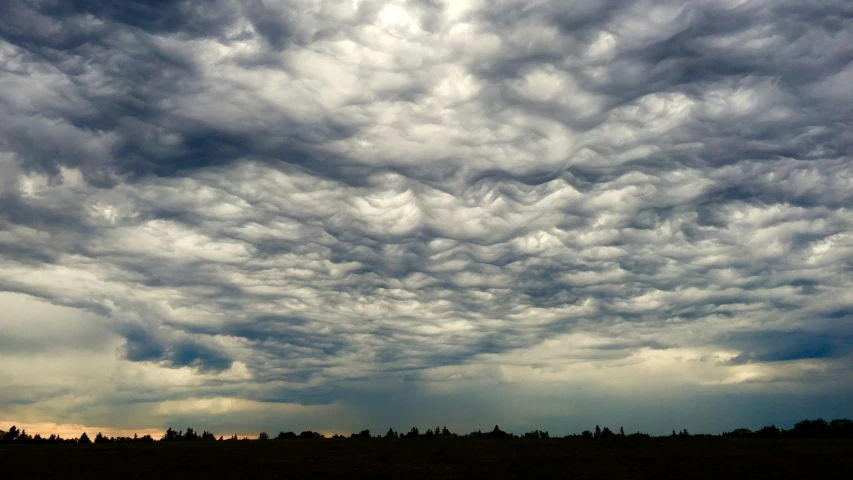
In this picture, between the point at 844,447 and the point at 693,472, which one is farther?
the point at 844,447

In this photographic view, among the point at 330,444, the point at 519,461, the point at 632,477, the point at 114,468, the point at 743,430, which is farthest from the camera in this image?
the point at 743,430

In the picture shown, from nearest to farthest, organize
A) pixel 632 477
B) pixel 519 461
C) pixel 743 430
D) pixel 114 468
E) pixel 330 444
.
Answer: pixel 632 477
pixel 114 468
pixel 519 461
pixel 330 444
pixel 743 430

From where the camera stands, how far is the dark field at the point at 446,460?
67.8m

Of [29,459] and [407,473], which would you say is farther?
[29,459]

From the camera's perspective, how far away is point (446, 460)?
3007 inches

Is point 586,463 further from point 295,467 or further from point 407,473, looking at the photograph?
point 295,467

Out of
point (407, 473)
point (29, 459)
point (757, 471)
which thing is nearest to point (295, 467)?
point (407, 473)

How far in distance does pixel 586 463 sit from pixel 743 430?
45.8m

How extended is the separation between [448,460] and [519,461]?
8151 mm

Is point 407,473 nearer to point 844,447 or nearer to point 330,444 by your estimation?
point 330,444

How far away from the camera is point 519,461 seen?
75000mm

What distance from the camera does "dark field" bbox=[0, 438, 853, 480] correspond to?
222 feet

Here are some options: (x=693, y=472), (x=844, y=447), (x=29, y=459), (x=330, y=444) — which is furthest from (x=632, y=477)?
(x=29, y=459)

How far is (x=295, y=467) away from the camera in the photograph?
71.8 metres
